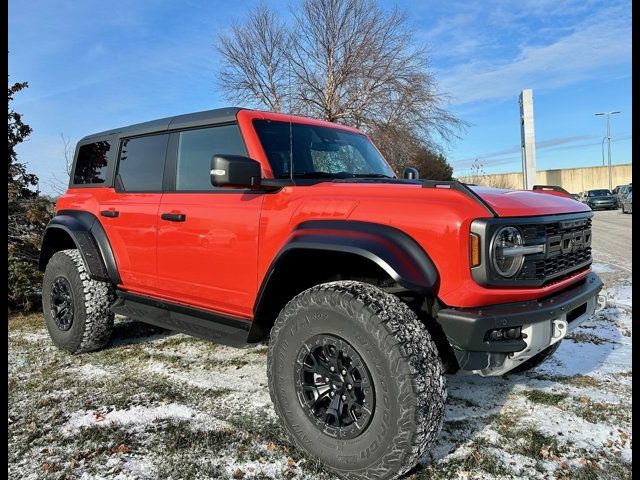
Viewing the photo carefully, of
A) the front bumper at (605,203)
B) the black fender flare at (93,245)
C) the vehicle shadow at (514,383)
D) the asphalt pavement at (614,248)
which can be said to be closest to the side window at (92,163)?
the black fender flare at (93,245)

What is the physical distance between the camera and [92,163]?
4.73m

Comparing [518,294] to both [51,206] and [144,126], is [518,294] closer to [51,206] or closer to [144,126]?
[144,126]

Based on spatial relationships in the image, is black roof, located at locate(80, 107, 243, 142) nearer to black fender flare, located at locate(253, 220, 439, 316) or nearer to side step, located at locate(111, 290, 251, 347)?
black fender flare, located at locate(253, 220, 439, 316)

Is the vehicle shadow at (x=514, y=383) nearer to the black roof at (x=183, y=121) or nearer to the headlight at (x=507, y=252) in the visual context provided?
the headlight at (x=507, y=252)

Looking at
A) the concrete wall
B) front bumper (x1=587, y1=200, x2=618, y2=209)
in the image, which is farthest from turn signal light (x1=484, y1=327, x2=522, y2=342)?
the concrete wall

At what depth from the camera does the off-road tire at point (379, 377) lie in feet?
7.19

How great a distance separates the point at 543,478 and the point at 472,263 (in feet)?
3.73

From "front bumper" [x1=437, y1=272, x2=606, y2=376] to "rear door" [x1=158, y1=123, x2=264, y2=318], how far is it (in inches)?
51.3

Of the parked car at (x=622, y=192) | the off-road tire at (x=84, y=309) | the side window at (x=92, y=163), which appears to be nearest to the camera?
the off-road tire at (x=84, y=309)

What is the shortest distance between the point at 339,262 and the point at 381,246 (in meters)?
0.54

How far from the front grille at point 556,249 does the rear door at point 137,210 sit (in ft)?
8.66

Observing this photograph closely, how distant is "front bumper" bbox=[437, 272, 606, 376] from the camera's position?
7.30ft

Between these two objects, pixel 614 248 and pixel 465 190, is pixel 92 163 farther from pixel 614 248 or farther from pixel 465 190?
pixel 614 248

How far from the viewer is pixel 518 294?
93.7 inches
